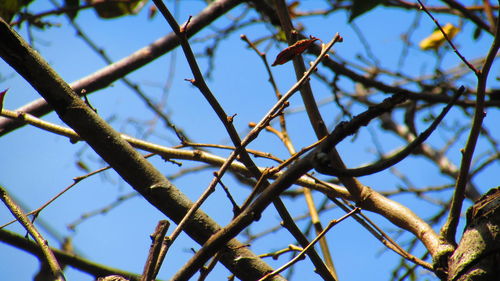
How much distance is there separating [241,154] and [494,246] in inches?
20.3

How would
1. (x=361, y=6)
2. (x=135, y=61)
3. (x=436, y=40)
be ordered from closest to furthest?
(x=361, y=6), (x=135, y=61), (x=436, y=40)

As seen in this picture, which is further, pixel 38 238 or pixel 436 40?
pixel 436 40

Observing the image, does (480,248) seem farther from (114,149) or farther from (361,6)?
(361,6)

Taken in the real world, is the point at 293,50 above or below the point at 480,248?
above

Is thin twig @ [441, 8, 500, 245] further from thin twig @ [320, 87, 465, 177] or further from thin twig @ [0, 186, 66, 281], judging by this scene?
thin twig @ [0, 186, 66, 281]

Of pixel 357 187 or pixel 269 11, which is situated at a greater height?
pixel 269 11

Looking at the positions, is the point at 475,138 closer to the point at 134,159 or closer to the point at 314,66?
the point at 314,66

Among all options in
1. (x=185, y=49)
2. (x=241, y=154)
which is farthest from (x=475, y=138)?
(x=185, y=49)

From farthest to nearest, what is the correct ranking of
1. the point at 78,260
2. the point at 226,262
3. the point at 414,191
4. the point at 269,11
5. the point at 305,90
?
the point at 414,191 < the point at 269,11 < the point at 78,260 < the point at 305,90 < the point at 226,262

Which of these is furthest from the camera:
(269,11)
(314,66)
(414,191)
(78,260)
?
(414,191)

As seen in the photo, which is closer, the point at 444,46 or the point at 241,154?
the point at 241,154

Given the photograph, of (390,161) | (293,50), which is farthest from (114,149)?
(390,161)

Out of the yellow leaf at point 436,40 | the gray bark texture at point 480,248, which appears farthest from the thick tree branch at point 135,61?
the yellow leaf at point 436,40

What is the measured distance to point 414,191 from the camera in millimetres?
2791
